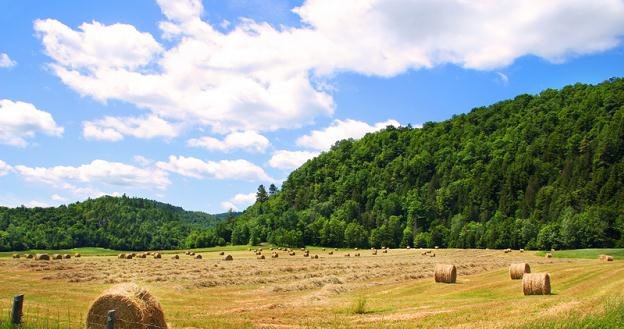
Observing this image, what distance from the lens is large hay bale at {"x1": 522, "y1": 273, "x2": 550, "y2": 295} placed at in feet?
90.5

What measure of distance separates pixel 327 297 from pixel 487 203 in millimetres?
131913

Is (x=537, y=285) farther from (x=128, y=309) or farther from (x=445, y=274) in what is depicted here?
(x=128, y=309)

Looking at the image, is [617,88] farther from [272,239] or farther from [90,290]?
[90,290]

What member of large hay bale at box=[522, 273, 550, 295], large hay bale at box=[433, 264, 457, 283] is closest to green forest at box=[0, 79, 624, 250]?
large hay bale at box=[433, 264, 457, 283]

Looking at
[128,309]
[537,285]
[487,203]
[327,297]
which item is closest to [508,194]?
[487,203]

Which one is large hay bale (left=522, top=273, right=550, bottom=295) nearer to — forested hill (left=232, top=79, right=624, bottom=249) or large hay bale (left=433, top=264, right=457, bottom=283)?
large hay bale (left=433, top=264, right=457, bottom=283)

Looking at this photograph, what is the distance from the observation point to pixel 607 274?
34438 millimetres

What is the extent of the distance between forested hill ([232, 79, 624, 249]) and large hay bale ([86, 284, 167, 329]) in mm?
102951

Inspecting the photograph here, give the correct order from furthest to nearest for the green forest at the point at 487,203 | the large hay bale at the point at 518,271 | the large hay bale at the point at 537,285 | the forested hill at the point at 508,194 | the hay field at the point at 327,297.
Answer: the green forest at the point at 487,203 < the forested hill at the point at 508,194 < the large hay bale at the point at 518,271 < the large hay bale at the point at 537,285 < the hay field at the point at 327,297

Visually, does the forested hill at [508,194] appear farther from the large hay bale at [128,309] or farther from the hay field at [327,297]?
the large hay bale at [128,309]

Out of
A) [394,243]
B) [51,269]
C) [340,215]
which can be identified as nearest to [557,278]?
[51,269]

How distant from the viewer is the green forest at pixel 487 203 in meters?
120

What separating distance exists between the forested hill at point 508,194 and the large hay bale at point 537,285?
84.1 m

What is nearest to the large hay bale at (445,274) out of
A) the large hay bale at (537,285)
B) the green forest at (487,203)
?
the large hay bale at (537,285)
